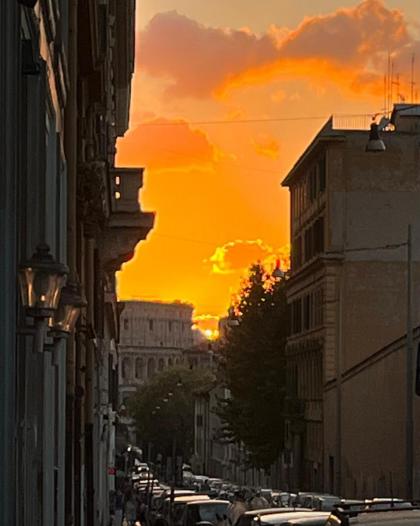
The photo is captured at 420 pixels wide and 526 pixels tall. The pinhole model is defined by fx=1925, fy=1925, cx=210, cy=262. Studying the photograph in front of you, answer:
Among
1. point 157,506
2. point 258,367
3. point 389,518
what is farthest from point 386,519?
point 258,367

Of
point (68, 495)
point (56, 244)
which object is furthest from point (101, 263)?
point (56, 244)

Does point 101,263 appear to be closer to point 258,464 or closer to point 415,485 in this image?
point 415,485

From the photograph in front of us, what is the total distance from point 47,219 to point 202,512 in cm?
2582

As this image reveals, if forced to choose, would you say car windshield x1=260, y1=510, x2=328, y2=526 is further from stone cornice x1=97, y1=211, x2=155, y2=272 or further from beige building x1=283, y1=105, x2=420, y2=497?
beige building x1=283, y1=105, x2=420, y2=497

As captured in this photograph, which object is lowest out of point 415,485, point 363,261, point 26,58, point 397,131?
point 415,485

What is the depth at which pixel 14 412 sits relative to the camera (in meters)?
11.3

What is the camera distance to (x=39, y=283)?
11.4 metres

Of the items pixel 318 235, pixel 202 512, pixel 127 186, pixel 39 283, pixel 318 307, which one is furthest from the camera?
pixel 318 235

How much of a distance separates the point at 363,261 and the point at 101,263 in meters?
43.4

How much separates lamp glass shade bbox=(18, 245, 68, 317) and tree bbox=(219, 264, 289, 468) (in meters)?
78.0

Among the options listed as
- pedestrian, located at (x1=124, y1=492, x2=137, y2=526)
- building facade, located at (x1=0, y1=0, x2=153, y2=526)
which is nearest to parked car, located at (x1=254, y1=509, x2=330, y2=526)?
building facade, located at (x1=0, y1=0, x2=153, y2=526)

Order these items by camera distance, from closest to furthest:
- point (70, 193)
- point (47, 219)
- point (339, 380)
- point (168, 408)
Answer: point (47, 219) → point (70, 193) → point (339, 380) → point (168, 408)

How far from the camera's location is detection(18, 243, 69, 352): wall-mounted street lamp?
447 inches

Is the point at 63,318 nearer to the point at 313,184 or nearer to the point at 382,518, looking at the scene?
the point at 382,518
